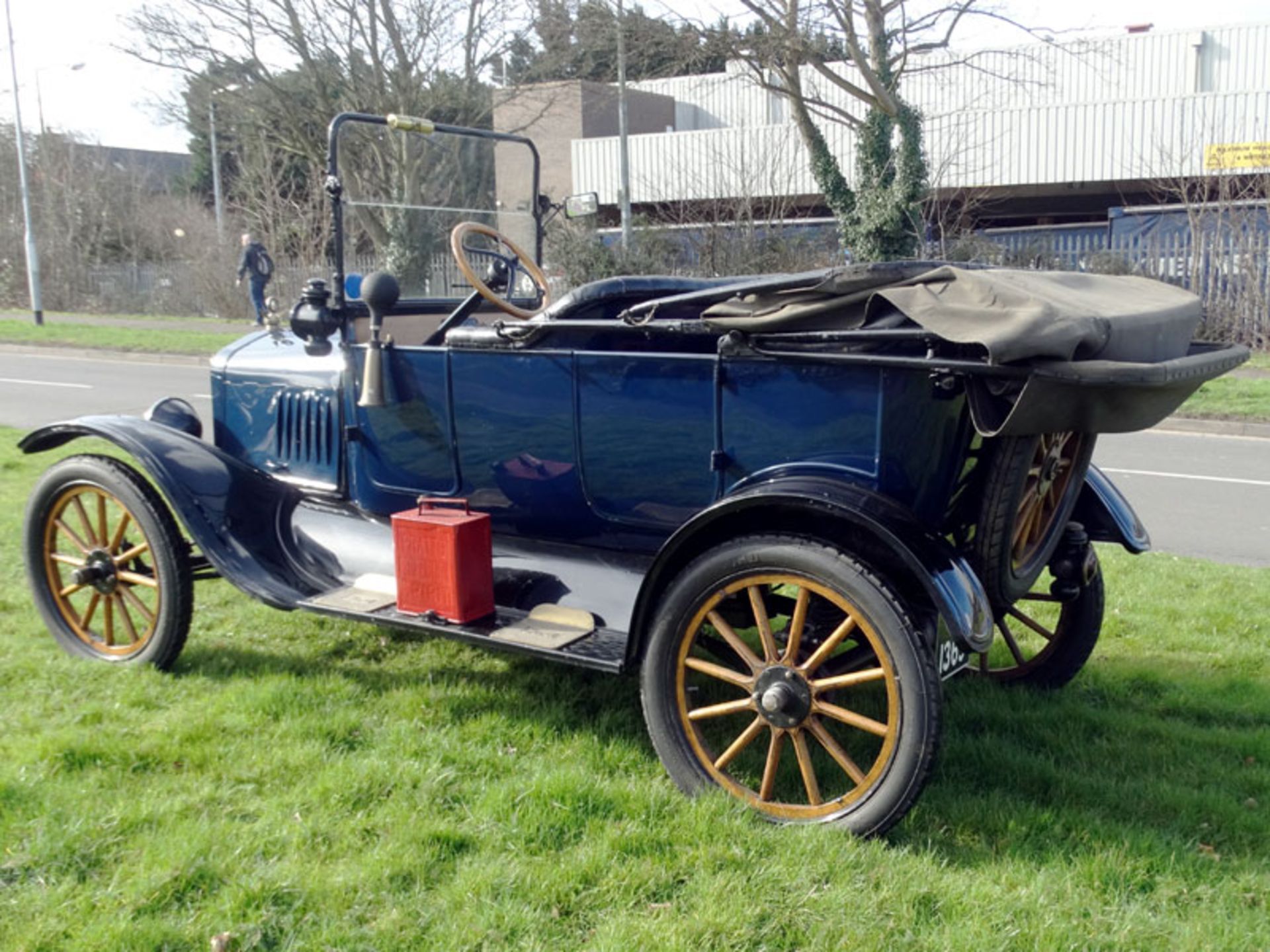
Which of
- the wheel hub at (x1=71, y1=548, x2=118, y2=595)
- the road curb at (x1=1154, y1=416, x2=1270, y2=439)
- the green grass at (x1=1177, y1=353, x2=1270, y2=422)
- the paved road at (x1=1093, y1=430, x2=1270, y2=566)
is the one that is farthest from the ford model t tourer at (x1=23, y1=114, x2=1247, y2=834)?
the green grass at (x1=1177, y1=353, x2=1270, y2=422)

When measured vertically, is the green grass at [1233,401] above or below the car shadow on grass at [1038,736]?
above

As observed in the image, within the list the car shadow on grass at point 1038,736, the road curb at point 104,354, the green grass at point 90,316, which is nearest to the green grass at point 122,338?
the road curb at point 104,354

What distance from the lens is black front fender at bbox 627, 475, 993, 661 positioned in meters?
2.58

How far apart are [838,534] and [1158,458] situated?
698 centimetres

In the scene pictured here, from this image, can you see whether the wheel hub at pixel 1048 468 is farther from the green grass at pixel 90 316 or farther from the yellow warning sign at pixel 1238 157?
the green grass at pixel 90 316

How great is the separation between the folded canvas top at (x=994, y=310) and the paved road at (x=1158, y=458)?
11.4 ft

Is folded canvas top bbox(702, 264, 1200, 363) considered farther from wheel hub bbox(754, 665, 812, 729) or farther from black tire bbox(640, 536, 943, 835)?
wheel hub bbox(754, 665, 812, 729)

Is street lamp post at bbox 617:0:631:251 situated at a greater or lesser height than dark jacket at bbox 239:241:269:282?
greater

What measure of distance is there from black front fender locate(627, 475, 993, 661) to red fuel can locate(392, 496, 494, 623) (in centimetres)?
58

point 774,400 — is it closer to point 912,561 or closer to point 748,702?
point 912,561

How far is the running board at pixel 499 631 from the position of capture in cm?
296

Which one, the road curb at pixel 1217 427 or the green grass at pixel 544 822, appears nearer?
the green grass at pixel 544 822

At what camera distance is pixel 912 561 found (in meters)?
2.56

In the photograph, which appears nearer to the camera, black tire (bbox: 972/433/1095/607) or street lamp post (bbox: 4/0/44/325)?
black tire (bbox: 972/433/1095/607)
